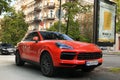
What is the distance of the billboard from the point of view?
13664 mm

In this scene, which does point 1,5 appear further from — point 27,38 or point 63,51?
point 63,51

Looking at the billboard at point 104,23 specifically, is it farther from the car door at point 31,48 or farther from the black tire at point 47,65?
the black tire at point 47,65

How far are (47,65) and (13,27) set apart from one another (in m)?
52.6

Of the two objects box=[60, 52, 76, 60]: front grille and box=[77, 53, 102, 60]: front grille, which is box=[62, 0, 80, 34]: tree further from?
box=[60, 52, 76, 60]: front grille

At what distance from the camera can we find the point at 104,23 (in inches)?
555

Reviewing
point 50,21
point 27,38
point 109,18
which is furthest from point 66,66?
point 50,21

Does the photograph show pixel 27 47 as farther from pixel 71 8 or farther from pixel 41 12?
pixel 41 12

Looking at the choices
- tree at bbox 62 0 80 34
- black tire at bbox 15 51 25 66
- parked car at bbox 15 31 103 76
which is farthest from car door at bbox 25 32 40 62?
tree at bbox 62 0 80 34

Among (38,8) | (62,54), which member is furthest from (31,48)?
(38,8)

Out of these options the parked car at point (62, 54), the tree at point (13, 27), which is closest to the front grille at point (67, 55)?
the parked car at point (62, 54)

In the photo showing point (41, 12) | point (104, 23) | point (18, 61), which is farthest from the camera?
point (41, 12)

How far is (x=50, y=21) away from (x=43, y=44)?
68.2 metres

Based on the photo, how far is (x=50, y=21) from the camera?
260ft

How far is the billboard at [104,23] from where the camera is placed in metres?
13.7
